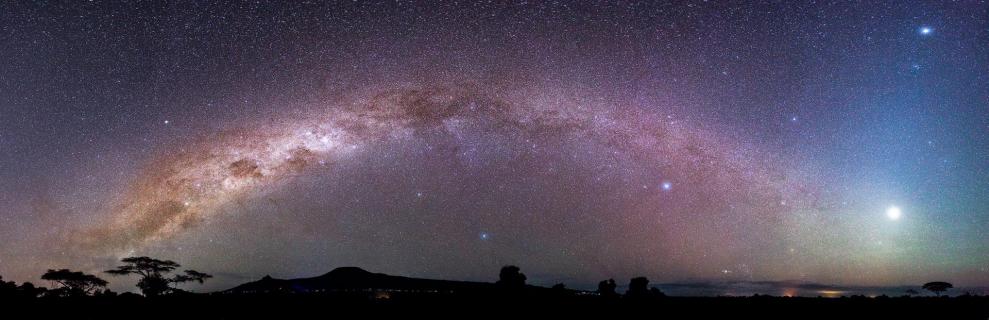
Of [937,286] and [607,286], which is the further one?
[937,286]

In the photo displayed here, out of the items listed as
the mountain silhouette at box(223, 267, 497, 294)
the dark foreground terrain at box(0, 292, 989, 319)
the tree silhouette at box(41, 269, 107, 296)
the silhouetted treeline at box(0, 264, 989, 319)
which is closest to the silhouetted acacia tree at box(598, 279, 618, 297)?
the silhouetted treeline at box(0, 264, 989, 319)

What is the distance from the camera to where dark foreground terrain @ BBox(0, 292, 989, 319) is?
17.2m

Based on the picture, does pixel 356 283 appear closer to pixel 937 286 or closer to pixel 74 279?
pixel 74 279

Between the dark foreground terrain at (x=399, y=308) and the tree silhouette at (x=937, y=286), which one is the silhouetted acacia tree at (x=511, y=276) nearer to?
the dark foreground terrain at (x=399, y=308)

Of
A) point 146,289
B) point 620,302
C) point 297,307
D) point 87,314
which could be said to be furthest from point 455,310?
point 146,289

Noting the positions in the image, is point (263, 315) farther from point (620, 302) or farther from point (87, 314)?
point (620, 302)

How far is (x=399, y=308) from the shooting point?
61.2ft

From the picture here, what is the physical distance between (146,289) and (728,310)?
60164 mm

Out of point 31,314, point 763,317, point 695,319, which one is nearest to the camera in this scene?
point 31,314

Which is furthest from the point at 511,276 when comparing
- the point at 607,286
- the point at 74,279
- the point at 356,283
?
the point at 74,279

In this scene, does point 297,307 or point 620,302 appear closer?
point 297,307

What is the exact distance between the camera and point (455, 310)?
61.2ft

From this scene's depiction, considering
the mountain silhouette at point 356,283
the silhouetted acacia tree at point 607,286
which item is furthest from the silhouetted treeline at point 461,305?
the mountain silhouette at point 356,283

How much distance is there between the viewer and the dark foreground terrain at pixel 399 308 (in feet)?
56.4
